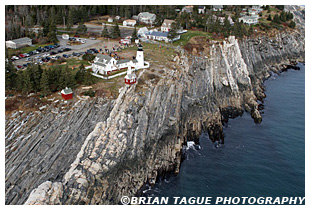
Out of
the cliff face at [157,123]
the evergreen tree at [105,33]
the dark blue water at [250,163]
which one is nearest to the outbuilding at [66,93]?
the cliff face at [157,123]

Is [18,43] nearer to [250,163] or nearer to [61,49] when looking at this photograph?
[61,49]

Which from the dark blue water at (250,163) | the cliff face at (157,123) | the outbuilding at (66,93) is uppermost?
the outbuilding at (66,93)

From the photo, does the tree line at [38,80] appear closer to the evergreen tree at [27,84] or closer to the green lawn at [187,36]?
the evergreen tree at [27,84]

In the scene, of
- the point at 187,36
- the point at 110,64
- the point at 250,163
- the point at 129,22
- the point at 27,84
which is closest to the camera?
the point at 250,163

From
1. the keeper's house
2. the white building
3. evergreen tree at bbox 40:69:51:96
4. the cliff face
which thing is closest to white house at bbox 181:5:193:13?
the cliff face

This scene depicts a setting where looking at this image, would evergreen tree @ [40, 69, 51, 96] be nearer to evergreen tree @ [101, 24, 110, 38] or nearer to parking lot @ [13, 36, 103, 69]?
parking lot @ [13, 36, 103, 69]

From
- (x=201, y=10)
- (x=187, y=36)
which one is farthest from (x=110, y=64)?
(x=201, y=10)

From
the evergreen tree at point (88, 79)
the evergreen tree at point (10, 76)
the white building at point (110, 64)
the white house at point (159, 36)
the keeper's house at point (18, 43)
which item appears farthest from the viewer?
the white house at point (159, 36)
